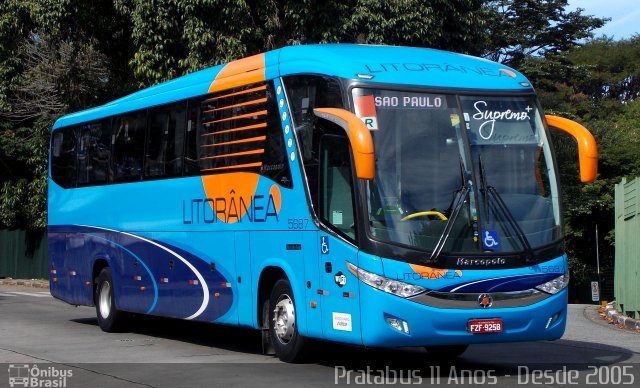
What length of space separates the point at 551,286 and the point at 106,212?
8470 mm

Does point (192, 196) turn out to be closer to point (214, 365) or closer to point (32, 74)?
point (214, 365)

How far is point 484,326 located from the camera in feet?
34.7

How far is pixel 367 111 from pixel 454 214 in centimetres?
143

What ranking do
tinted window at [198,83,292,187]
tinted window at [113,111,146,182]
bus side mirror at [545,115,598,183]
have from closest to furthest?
bus side mirror at [545,115,598,183] → tinted window at [198,83,292,187] → tinted window at [113,111,146,182]

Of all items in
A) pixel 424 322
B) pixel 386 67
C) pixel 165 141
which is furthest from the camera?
pixel 165 141

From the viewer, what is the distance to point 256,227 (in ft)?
41.8

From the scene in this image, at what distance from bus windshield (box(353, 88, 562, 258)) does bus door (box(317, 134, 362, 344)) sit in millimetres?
399

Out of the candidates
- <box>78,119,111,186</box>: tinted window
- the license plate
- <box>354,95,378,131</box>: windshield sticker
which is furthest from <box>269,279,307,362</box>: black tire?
<box>78,119,111,186</box>: tinted window

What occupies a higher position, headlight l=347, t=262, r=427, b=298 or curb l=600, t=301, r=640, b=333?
headlight l=347, t=262, r=427, b=298

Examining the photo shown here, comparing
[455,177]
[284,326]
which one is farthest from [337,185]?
[284,326]

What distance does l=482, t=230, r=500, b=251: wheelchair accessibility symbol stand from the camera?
35.0 ft

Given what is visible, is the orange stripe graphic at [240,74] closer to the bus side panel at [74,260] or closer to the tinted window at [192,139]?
the tinted window at [192,139]

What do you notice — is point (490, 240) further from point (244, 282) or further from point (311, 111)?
point (244, 282)

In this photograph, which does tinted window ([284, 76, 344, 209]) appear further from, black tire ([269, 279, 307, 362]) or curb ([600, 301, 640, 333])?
curb ([600, 301, 640, 333])
